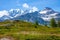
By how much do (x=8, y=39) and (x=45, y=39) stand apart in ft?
36.1

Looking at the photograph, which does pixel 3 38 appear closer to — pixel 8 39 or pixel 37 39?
pixel 8 39

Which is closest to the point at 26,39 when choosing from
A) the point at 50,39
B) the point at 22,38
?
the point at 22,38

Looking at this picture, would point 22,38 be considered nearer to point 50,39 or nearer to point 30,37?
point 30,37

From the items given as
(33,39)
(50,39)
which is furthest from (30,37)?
(50,39)

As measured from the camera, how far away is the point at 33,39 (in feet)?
195

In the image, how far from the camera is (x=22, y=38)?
60.1 meters

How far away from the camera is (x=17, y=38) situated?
197 feet

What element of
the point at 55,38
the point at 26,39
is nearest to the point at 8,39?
the point at 26,39

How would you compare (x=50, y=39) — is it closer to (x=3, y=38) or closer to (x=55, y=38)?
(x=55, y=38)

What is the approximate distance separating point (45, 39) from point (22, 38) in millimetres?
6917

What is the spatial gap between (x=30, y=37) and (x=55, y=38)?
763 centimetres

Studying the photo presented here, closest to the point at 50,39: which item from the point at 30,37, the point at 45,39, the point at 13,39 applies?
the point at 45,39

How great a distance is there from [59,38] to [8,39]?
15580mm

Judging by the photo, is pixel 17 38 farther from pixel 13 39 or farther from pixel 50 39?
pixel 50 39
